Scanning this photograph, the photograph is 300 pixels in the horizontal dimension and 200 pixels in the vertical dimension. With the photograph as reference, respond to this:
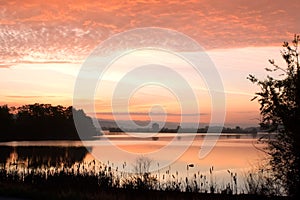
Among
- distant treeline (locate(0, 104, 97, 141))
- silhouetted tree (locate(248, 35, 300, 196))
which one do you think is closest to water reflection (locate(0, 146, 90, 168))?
silhouetted tree (locate(248, 35, 300, 196))

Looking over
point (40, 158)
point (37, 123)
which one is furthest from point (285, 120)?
point (37, 123)

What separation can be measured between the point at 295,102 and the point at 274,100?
0.64m

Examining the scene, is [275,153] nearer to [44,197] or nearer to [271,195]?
[271,195]

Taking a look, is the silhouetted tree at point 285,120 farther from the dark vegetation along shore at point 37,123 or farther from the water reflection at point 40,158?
the dark vegetation along shore at point 37,123

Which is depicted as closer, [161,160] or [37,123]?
[161,160]

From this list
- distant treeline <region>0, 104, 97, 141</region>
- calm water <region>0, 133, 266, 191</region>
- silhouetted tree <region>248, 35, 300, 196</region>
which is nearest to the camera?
silhouetted tree <region>248, 35, 300, 196</region>

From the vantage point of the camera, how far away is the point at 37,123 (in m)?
125

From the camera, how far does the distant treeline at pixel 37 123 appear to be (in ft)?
370

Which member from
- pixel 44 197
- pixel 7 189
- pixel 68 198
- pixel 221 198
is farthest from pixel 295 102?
pixel 7 189

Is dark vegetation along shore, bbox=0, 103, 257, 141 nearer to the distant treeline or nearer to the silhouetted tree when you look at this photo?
the distant treeline

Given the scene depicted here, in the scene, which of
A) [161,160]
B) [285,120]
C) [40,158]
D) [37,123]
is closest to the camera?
[285,120]

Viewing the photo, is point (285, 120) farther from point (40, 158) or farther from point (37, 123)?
point (37, 123)

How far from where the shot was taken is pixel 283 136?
12539 mm

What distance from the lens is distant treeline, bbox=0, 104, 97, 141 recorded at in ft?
370
